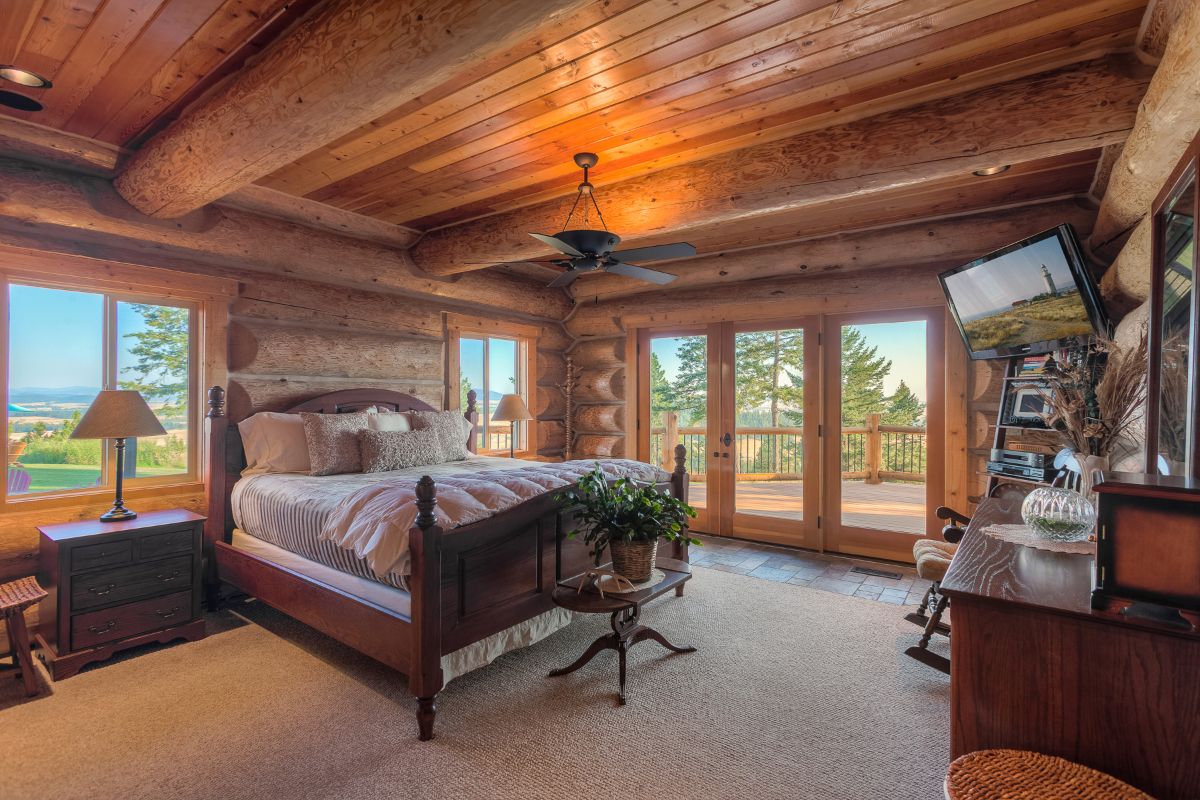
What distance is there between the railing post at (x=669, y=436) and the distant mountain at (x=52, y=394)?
4.51 m

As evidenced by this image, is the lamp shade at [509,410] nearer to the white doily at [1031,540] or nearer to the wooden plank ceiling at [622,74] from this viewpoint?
the wooden plank ceiling at [622,74]

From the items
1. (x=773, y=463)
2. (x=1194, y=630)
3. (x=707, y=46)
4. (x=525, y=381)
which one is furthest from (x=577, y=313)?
(x=1194, y=630)

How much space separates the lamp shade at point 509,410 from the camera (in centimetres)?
521

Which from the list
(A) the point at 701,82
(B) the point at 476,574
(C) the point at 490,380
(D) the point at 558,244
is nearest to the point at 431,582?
(B) the point at 476,574

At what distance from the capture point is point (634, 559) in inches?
105

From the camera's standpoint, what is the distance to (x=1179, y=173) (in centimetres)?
184

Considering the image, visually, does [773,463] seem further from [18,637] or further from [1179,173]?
[18,637]

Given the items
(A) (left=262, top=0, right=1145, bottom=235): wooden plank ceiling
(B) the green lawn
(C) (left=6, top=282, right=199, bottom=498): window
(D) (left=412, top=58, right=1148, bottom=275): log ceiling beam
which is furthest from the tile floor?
(B) the green lawn

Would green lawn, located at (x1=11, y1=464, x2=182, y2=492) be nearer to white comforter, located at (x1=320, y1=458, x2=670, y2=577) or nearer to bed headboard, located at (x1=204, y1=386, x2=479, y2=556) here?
bed headboard, located at (x1=204, y1=386, x2=479, y2=556)

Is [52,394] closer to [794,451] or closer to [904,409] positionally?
[794,451]

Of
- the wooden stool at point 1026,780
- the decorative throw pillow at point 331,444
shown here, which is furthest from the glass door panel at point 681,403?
the wooden stool at point 1026,780

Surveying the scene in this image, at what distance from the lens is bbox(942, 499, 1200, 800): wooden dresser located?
44.8 inches

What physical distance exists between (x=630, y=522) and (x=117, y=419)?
2735 mm

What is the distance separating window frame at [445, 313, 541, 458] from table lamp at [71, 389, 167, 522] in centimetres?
242
